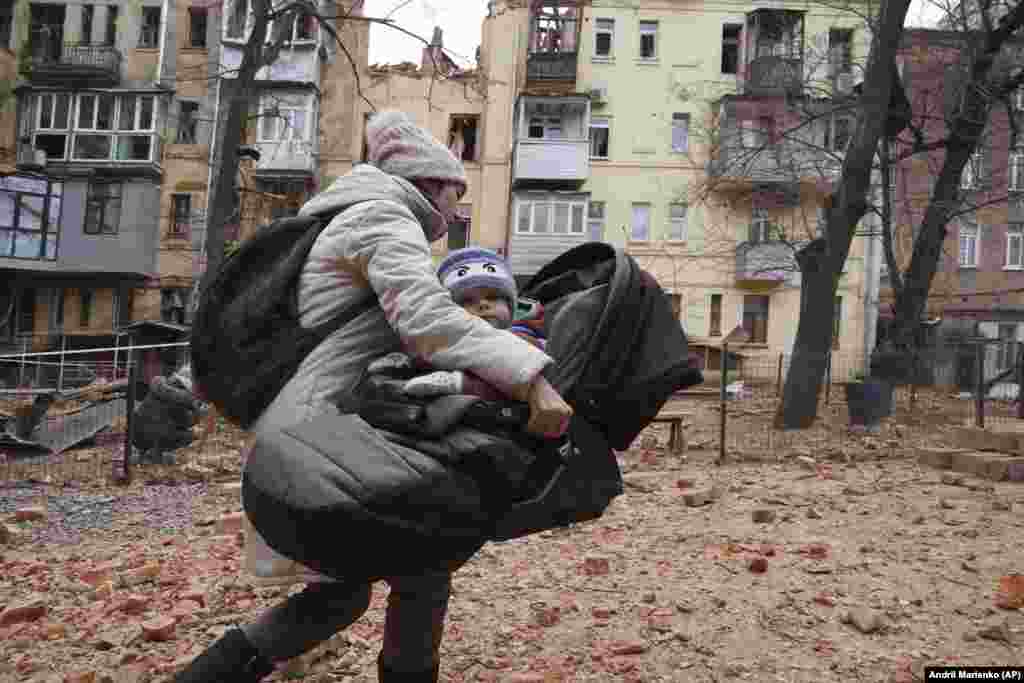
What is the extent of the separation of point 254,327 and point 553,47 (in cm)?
2935

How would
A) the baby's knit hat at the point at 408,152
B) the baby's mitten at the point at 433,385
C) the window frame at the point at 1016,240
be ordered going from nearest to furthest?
the baby's mitten at the point at 433,385
the baby's knit hat at the point at 408,152
the window frame at the point at 1016,240

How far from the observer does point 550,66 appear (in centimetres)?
2836

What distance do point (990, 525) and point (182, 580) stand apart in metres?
5.79

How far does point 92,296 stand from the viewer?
28.4 m

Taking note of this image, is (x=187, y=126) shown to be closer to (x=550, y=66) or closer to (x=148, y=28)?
(x=148, y=28)

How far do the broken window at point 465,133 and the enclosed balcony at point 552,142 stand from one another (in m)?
2.17

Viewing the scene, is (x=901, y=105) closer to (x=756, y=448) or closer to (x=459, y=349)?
(x=756, y=448)

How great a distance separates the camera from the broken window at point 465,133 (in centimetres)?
2964

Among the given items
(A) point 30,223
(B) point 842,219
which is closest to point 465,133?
(A) point 30,223

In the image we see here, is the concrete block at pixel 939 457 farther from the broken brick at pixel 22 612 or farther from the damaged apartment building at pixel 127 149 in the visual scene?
the damaged apartment building at pixel 127 149

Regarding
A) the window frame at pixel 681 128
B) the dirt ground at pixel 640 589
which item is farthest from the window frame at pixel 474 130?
the dirt ground at pixel 640 589

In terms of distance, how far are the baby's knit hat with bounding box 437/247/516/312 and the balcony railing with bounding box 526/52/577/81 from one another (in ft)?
92.5

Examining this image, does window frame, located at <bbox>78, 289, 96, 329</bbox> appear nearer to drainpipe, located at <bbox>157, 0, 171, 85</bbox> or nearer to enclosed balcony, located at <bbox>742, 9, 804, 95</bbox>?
drainpipe, located at <bbox>157, 0, 171, 85</bbox>

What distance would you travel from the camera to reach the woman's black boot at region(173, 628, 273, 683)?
1.99m
